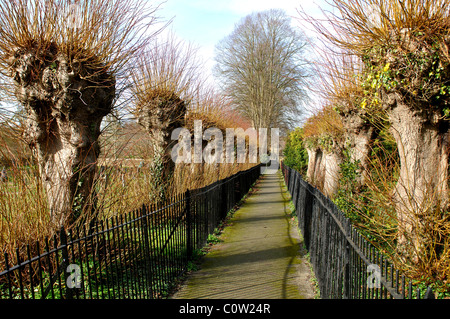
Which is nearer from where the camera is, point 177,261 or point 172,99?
point 177,261

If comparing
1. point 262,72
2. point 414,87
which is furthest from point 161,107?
point 262,72

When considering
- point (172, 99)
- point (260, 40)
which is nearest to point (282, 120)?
point (260, 40)

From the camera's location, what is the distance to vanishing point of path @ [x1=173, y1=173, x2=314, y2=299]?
5.04 meters

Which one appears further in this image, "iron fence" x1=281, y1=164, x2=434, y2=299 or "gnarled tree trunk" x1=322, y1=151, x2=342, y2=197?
A: "gnarled tree trunk" x1=322, y1=151, x2=342, y2=197

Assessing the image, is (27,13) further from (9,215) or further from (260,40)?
(260,40)

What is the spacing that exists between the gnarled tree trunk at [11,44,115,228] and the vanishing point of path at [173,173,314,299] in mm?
2169

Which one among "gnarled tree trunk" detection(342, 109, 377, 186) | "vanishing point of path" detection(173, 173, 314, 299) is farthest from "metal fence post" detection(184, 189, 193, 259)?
"gnarled tree trunk" detection(342, 109, 377, 186)

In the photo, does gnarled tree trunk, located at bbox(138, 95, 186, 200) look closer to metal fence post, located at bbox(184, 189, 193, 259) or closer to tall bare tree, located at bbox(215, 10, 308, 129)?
metal fence post, located at bbox(184, 189, 193, 259)

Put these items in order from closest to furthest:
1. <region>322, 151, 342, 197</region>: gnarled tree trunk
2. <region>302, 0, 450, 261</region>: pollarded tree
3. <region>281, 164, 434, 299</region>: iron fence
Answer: <region>281, 164, 434, 299</region>: iron fence < <region>302, 0, 450, 261</region>: pollarded tree < <region>322, 151, 342, 197</region>: gnarled tree trunk

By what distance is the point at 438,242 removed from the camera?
4.71 meters

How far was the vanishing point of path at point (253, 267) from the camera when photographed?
504 cm

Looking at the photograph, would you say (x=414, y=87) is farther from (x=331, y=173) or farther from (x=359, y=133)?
(x=331, y=173)

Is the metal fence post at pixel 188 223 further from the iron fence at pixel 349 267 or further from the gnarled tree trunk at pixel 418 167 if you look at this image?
the gnarled tree trunk at pixel 418 167

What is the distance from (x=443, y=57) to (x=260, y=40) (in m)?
35.5
